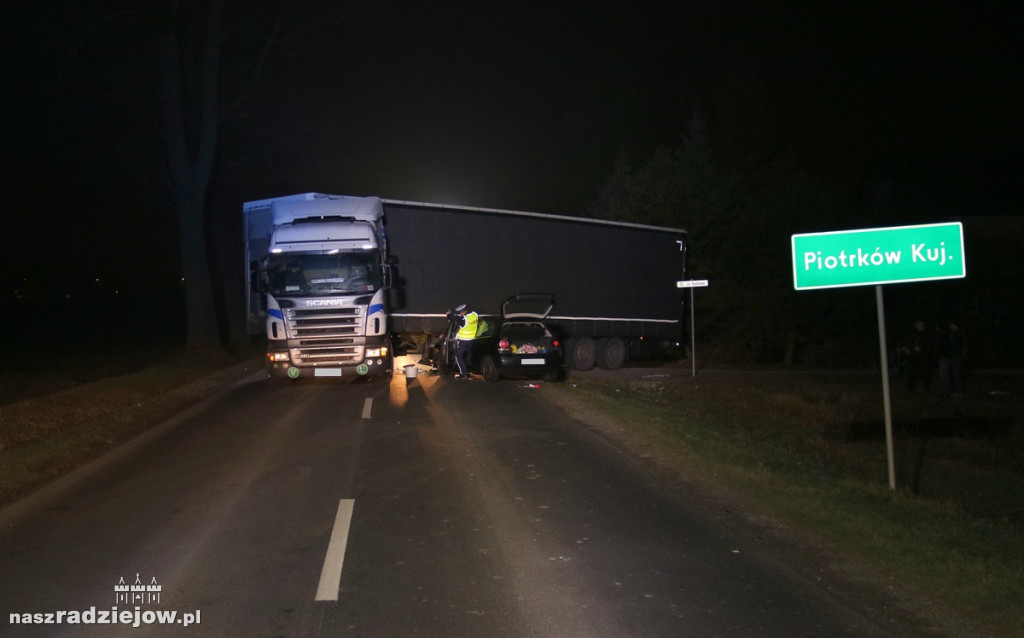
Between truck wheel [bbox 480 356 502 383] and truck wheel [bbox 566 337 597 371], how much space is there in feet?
19.1

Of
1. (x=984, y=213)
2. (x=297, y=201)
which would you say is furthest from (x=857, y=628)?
(x=984, y=213)

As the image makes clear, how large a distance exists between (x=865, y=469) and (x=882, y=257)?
4.86m

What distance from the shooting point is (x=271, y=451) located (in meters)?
11.9

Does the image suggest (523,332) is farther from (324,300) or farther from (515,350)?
(324,300)

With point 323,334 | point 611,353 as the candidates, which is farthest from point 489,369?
point 611,353

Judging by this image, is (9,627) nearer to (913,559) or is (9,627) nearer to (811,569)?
(811,569)

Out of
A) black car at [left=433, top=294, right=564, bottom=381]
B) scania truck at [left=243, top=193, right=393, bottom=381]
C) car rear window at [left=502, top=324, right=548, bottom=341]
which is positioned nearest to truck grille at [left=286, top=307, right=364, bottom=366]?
scania truck at [left=243, top=193, right=393, bottom=381]

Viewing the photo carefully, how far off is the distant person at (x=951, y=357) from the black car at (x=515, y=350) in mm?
8834

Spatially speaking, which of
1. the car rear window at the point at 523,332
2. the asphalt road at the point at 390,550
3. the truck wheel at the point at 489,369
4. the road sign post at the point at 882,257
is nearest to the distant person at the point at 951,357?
the car rear window at the point at 523,332

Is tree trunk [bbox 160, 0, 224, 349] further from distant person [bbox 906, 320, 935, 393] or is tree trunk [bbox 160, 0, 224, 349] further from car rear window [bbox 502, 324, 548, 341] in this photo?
distant person [bbox 906, 320, 935, 393]

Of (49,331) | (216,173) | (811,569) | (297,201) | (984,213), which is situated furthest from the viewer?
(49,331)

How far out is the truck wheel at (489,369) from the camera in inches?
829

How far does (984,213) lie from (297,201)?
3331 cm

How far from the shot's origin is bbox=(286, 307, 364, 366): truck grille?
742 inches
